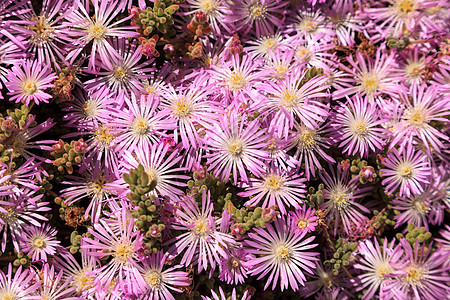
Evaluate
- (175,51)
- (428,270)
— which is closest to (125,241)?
(175,51)

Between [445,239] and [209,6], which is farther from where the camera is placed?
[445,239]

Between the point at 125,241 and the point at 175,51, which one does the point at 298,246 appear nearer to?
the point at 125,241

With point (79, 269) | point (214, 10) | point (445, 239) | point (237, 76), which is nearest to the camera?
point (79, 269)

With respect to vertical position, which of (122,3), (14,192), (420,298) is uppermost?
(122,3)

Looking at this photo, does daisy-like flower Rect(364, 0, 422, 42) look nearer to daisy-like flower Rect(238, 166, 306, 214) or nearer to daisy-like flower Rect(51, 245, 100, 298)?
daisy-like flower Rect(238, 166, 306, 214)

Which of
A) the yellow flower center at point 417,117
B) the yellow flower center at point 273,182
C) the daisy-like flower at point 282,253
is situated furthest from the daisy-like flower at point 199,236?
the yellow flower center at point 417,117

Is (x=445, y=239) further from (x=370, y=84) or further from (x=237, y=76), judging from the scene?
(x=237, y=76)

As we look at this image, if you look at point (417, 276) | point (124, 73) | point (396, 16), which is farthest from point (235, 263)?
point (396, 16)
